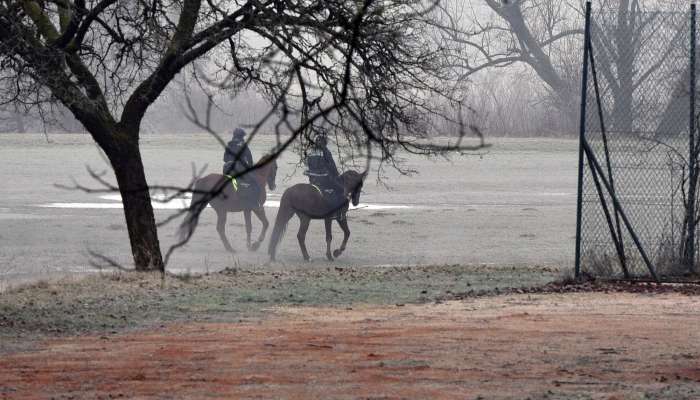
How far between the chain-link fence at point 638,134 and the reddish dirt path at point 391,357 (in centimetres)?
193

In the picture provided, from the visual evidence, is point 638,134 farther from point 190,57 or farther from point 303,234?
point 303,234

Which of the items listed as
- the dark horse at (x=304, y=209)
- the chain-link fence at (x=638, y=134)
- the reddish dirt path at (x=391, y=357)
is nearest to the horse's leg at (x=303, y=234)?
the dark horse at (x=304, y=209)

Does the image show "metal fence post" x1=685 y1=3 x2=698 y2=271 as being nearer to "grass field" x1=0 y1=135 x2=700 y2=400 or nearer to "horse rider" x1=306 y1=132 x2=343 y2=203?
"grass field" x1=0 y1=135 x2=700 y2=400

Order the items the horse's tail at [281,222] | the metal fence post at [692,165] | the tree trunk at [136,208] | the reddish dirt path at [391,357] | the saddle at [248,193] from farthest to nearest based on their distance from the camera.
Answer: the saddle at [248,193]
the horse's tail at [281,222]
the tree trunk at [136,208]
the metal fence post at [692,165]
the reddish dirt path at [391,357]

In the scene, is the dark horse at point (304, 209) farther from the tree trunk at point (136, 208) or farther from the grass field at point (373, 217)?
the tree trunk at point (136, 208)

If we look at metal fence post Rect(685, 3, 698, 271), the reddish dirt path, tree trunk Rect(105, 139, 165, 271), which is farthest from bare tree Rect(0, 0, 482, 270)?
metal fence post Rect(685, 3, 698, 271)

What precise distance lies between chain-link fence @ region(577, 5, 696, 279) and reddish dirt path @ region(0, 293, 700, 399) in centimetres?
193

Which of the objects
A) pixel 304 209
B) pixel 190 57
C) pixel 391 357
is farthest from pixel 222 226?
pixel 391 357

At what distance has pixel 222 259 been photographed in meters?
21.7

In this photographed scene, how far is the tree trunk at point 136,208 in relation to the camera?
660 inches

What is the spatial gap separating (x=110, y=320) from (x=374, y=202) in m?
18.4

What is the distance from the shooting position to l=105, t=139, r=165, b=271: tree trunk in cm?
1677

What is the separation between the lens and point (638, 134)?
1548 cm

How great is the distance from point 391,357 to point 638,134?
6.46m
